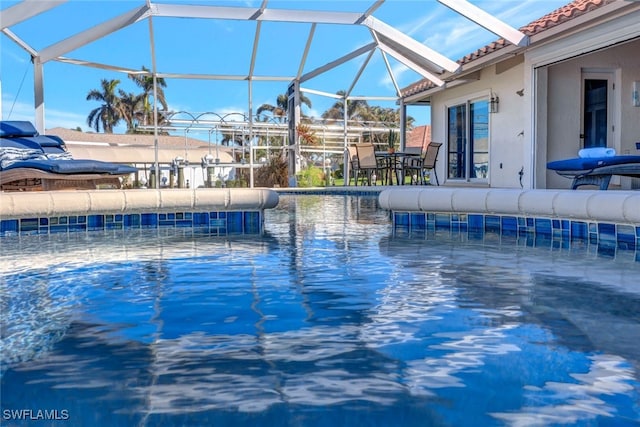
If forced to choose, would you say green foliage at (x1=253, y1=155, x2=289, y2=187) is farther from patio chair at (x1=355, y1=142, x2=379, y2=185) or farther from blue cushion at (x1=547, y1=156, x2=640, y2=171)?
blue cushion at (x1=547, y1=156, x2=640, y2=171)

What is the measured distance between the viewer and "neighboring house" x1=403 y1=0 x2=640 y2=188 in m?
7.70

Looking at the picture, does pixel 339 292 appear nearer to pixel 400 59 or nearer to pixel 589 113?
pixel 589 113

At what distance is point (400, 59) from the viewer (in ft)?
41.0

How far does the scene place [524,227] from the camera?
524 cm

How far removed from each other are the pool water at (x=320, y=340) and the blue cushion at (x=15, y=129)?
569cm

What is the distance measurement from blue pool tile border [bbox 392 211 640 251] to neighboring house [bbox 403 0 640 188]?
3216mm

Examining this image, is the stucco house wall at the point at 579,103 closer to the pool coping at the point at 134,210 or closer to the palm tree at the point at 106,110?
the pool coping at the point at 134,210

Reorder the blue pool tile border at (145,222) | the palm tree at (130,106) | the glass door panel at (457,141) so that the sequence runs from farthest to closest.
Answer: the palm tree at (130,106)
the glass door panel at (457,141)
the blue pool tile border at (145,222)

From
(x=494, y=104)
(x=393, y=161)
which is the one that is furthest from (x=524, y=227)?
(x=393, y=161)

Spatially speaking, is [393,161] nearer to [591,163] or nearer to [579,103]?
[579,103]

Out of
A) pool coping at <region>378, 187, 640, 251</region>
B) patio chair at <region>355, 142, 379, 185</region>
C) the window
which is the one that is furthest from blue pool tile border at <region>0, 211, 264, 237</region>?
patio chair at <region>355, 142, 379, 185</region>

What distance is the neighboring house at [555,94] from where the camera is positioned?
7.70m

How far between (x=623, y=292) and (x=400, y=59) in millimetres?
10541

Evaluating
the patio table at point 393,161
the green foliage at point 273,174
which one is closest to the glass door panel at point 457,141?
the patio table at point 393,161
